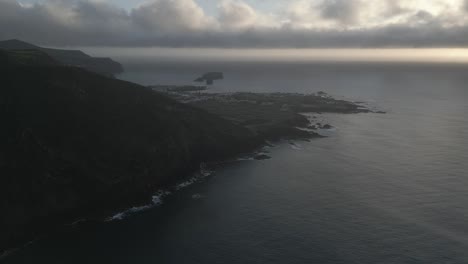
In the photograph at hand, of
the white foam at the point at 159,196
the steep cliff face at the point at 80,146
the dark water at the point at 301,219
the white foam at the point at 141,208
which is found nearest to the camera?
the dark water at the point at 301,219

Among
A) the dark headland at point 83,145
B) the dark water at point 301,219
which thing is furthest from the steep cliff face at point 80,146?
the dark water at point 301,219

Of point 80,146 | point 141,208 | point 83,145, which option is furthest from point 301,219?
point 80,146

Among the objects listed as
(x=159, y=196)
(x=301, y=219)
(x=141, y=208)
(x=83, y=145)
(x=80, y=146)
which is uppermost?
(x=83, y=145)

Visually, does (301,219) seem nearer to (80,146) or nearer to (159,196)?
(159,196)

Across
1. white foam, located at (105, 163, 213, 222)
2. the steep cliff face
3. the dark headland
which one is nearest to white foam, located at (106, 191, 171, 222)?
white foam, located at (105, 163, 213, 222)

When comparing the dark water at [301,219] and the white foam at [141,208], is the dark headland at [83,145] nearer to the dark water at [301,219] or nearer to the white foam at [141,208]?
the white foam at [141,208]
